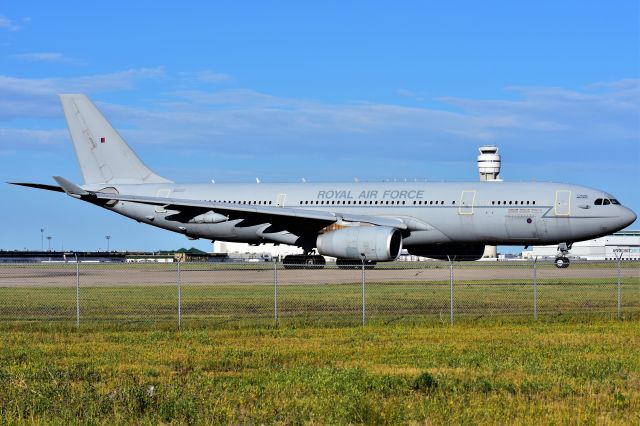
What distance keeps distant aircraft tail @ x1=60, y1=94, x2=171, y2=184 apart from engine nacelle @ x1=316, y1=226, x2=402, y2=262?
1361 cm

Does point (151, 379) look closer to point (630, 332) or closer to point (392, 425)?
point (392, 425)

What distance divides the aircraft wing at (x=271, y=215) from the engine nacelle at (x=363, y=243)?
134cm

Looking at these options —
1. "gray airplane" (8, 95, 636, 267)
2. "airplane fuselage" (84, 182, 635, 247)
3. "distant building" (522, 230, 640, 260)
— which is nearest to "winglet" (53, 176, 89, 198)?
"gray airplane" (8, 95, 636, 267)

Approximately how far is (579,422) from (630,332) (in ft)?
33.6

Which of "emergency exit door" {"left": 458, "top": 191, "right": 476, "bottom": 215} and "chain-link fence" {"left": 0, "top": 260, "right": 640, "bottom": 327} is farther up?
"emergency exit door" {"left": 458, "top": 191, "right": 476, "bottom": 215}

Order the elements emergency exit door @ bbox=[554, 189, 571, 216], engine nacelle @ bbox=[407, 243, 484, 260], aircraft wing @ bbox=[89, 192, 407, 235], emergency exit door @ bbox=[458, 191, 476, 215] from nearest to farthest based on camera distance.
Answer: emergency exit door @ bbox=[554, 189, 571, 216] → emergency exit door @ bbox=[458, 191, 476, 215] → aircraft wing @ bbox=[89, 192, 407, 235] → engine nacelle @ bbox=[407, 243, 484, 260]

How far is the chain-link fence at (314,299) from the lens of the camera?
24.2 metres

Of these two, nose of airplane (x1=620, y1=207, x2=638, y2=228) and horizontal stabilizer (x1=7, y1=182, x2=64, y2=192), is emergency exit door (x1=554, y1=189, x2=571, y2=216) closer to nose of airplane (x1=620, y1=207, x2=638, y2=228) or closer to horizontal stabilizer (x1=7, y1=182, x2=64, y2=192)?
nose of airplane (x1=620, y1=207, x2=638, y2=228)

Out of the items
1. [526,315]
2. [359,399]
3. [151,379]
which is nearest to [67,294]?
[526,315]

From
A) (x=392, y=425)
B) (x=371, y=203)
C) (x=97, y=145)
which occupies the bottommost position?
(x=392, y=425)

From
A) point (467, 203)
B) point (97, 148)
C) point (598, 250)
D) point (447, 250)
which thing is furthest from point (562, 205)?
point (598, 250)

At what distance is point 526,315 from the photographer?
80.4 feet

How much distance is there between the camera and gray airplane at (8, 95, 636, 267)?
145 ft

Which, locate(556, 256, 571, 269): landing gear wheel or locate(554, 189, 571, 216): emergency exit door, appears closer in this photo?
locate(556, 256, 571, 269): landing gear wheel
